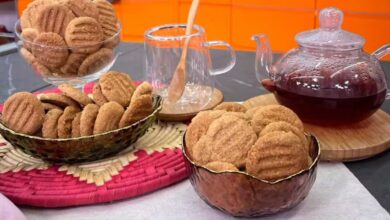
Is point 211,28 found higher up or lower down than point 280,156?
lower down

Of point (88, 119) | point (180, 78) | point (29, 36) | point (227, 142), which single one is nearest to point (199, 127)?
point (227, 142)

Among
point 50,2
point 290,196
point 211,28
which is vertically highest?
point 50,2

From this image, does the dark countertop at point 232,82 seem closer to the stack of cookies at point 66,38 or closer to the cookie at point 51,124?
the stack of cookies at point 66,38

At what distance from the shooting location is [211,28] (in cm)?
229

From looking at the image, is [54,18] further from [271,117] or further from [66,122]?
[271,117]

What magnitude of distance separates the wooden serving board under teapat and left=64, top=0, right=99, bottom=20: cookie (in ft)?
1.27

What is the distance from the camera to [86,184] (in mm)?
606

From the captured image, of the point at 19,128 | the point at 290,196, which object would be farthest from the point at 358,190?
the point at 19,128

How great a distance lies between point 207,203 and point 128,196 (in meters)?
0.10

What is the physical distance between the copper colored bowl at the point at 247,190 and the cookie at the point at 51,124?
19 centimetres

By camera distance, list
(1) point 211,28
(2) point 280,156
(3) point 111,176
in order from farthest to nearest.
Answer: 1. (1) point 211,28
2. (3) point 111,176
3. (2) point 280,156

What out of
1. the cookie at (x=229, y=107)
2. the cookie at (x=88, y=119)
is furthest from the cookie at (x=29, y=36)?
the cookie at (x=229, y=107)

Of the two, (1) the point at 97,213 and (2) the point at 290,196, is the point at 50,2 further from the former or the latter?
(2) the point at 290,196

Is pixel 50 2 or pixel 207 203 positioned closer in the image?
pixel 207 203
